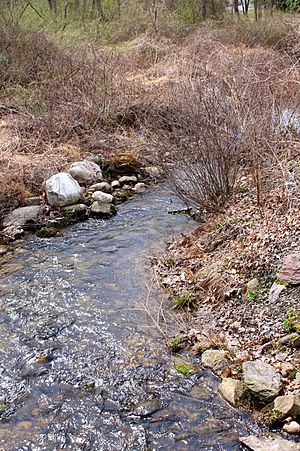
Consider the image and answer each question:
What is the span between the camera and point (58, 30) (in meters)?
13.2

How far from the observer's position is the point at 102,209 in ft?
23.8

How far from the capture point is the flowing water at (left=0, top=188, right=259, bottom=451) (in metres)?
3.34

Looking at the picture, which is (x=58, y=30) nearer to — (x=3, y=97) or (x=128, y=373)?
(x=3, y=97)

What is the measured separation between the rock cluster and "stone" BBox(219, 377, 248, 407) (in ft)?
12.2

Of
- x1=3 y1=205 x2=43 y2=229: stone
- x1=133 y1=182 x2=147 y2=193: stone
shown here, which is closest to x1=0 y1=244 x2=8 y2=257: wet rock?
x1=3 y1=205 x2=43 y2=229: stone

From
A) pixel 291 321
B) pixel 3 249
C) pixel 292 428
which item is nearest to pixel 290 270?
pixel 291 321

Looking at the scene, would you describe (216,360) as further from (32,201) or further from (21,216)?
(32,201)

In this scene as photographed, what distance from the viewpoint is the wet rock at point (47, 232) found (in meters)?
6.68

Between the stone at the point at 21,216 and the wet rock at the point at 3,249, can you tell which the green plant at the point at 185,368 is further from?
the stone at the point at 21,216

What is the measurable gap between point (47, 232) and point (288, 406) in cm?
426

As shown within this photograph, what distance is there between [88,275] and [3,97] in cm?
641

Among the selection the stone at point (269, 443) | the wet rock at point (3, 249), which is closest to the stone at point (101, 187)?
the wet rock at point (3, 249)

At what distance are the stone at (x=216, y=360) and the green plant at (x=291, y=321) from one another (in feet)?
1.77

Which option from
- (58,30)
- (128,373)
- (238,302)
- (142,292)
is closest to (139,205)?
(142,292)
